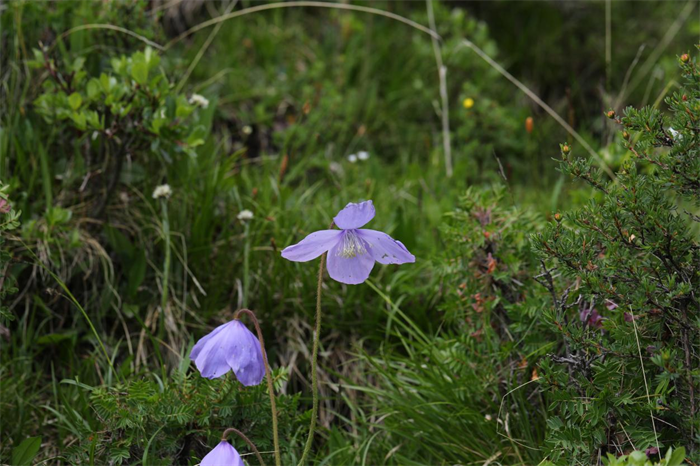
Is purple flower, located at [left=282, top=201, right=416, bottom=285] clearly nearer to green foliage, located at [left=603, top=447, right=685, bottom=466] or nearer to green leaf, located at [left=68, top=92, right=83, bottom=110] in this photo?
green foliage, located at [left=603, top=447, right=685, bottom=466]

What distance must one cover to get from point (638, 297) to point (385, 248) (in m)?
0.55

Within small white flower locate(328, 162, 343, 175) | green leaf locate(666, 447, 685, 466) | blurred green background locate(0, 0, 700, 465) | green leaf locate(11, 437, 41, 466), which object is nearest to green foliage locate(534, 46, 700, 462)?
green leaf locate(666, 447, 685, 466)

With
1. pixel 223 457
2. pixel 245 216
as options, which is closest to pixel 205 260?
pixel 245 216

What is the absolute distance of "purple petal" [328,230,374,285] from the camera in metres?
1.55

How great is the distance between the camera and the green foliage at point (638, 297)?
1.47 m

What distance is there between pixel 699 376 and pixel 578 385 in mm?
289

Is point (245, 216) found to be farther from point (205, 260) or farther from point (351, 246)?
point (351, 246)

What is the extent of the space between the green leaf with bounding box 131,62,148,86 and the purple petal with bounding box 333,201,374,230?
43.8 inches

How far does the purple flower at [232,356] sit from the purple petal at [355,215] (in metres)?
0.33

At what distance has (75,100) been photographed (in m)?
2.22

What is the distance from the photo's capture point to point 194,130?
93.6 inches

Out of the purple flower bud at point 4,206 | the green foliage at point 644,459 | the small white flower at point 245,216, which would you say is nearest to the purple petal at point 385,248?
the green foliage at point 644,459

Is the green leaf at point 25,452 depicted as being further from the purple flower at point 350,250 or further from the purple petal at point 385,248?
the purple petal at point 385,248

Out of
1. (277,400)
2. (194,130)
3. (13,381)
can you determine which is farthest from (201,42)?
(277,400)
